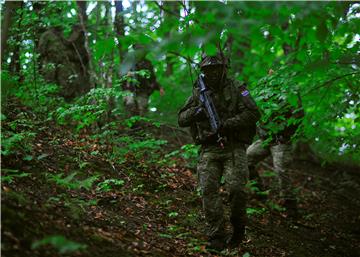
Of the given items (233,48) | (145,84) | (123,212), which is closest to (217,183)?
(123,212)

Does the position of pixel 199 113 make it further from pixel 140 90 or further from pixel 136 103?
pixel 140 90

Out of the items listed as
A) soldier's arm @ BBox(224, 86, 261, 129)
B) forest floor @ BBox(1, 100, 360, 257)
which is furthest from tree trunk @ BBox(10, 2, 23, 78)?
soldier's arm @ BBox(224, 86, 261, 129)

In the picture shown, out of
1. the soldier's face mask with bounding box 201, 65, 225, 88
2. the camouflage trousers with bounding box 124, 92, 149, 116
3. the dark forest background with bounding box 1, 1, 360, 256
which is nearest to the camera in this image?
the dark forest background with bounding box 1, 1, 360, 256

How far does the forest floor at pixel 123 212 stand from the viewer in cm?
469

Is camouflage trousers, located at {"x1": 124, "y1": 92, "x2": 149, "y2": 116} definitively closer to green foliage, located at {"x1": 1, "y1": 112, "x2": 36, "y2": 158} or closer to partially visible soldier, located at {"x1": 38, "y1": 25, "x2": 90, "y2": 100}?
partially visible soldier, located at {"x1": 38, "y1": 25, "x2": 90, "y2": 100}

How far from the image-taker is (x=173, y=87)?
16891 millimetres

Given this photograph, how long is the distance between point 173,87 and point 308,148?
5.46 meters

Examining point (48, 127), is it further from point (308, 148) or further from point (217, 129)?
point (308, 148)

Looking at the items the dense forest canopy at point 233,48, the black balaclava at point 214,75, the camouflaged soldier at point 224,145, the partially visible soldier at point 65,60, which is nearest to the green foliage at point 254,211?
the dense forest canopy at point 233,48

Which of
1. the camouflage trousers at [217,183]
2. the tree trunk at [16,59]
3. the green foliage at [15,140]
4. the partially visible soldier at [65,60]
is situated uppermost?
the partially visible soldier at [65,60]

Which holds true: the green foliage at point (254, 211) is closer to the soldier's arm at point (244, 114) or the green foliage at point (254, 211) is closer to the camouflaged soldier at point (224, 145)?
the camouflaged soldier at point (224, 145)

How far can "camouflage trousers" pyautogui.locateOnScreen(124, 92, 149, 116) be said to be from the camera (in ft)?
39.1

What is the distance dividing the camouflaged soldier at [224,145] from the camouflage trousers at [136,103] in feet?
15.7

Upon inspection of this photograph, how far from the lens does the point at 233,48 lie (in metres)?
9.68
